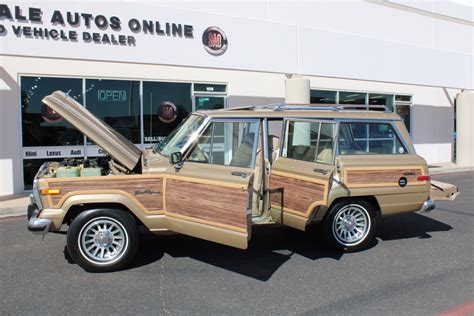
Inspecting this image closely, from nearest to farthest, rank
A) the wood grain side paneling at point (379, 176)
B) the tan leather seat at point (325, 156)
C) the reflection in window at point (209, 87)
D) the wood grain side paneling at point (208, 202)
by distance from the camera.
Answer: the wood grain side paneling at point (208, 202) < the wood grain side paneling at point (379, 176) < the tan leather seat at point (325, 156) < the reflection in window at point (209, 87)

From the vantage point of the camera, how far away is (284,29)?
11266 millimetres

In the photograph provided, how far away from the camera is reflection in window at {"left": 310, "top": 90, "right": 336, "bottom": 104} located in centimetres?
1356

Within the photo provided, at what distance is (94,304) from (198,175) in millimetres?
1644

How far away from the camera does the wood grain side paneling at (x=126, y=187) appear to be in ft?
14.2

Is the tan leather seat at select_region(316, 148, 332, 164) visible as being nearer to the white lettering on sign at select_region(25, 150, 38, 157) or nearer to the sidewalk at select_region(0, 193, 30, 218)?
the sidewalk at select_region(0, 193, 30, 218)

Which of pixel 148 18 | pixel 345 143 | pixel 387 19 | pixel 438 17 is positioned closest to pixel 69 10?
pixel 148 18

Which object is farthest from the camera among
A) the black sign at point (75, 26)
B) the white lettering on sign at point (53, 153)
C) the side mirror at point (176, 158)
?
the white lettering on sign at point (53, 153)

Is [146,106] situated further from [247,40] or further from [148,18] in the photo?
[247,40]

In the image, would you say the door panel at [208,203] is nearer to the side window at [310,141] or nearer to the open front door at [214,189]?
the open front door at [214,189]

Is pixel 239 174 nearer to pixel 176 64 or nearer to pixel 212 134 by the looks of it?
pixel 212 134

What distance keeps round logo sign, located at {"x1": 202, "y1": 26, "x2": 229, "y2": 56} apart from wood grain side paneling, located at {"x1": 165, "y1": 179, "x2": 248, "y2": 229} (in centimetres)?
684

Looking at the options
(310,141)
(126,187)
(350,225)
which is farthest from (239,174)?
(350,225)

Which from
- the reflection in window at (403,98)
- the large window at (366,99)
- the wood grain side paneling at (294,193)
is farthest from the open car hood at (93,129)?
the reflection in window at (403,98)

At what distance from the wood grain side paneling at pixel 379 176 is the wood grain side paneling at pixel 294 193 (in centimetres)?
57
